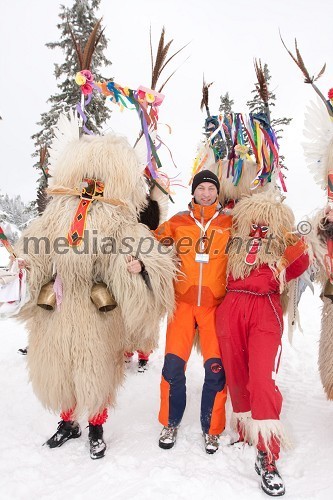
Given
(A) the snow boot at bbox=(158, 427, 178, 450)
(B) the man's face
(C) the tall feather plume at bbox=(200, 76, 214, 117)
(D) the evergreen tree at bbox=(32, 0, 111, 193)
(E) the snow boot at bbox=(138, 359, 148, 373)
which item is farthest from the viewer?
(D) the evergreen tree at bbox=(32, 0, 111, 193)

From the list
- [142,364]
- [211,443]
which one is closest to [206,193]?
[211,443]

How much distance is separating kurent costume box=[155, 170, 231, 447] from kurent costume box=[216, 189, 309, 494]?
10cm

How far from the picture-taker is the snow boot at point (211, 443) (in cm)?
266

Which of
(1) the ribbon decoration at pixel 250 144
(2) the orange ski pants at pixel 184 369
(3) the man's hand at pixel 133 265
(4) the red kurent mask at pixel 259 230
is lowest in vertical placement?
(2) the orange ski pants at pixel 184 369

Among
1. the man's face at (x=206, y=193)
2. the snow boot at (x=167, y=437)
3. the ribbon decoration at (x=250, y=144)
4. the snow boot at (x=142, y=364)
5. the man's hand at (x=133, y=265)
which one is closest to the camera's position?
the man's hand at (x=133, y=265)

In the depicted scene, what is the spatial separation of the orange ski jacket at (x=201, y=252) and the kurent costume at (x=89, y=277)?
0.53 feet

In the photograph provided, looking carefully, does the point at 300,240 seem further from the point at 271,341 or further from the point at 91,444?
the point at 91,444

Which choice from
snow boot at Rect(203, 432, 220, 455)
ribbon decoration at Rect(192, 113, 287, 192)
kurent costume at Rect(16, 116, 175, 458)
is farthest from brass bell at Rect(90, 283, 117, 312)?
ribbon decoration at Rect(192, 113, 287, 192)

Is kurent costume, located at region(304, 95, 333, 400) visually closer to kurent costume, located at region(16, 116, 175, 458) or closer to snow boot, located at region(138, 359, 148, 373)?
kurent costume, located at region(16, 116, 175, 458)

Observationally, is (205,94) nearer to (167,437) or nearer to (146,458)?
(167,437)

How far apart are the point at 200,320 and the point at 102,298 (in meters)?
0.80

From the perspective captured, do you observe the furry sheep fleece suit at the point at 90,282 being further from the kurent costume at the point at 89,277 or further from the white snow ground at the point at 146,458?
the white snow ground at the point at 146,458

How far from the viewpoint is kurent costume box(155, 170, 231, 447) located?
9.11ft

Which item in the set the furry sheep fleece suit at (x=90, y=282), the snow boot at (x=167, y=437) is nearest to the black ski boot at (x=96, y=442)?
the furry sheep fleece suit at (x=90, y=282)
